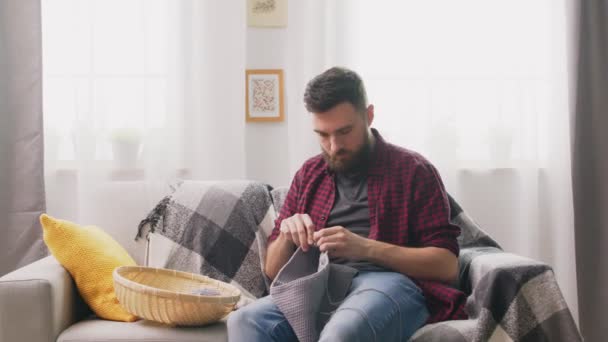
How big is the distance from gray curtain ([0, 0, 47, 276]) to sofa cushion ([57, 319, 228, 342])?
3.32ft

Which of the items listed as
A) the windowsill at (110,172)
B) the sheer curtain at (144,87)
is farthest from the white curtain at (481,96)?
the windowsill at (110,172)

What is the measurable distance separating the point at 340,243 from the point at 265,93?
1.24 m

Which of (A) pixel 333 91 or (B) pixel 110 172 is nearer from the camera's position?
(A) pixel 333 91

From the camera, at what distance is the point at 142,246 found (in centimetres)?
241

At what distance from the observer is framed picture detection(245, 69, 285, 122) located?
2875 millimetres

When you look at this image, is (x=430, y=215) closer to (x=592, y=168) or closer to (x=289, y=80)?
(x=289, y=80)

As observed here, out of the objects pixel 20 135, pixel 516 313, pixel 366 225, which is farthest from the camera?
pixel 20 135

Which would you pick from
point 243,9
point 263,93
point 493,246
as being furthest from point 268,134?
point 493,246

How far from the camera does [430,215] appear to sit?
1926 millimetres

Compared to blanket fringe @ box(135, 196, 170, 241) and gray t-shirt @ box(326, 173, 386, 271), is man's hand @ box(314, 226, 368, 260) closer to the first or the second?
gray t-shirt @ box(326, 173, 386, 271)

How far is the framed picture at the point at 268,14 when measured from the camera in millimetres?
2861

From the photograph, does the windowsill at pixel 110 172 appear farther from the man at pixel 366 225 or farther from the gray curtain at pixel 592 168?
the gray curtain at pixel 592 168

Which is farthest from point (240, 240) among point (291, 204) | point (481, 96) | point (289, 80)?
point (481, 96)

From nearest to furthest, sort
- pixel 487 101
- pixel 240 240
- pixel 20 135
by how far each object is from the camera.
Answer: pixel 240 240 → pixel 20 135 → pixel 487 101
